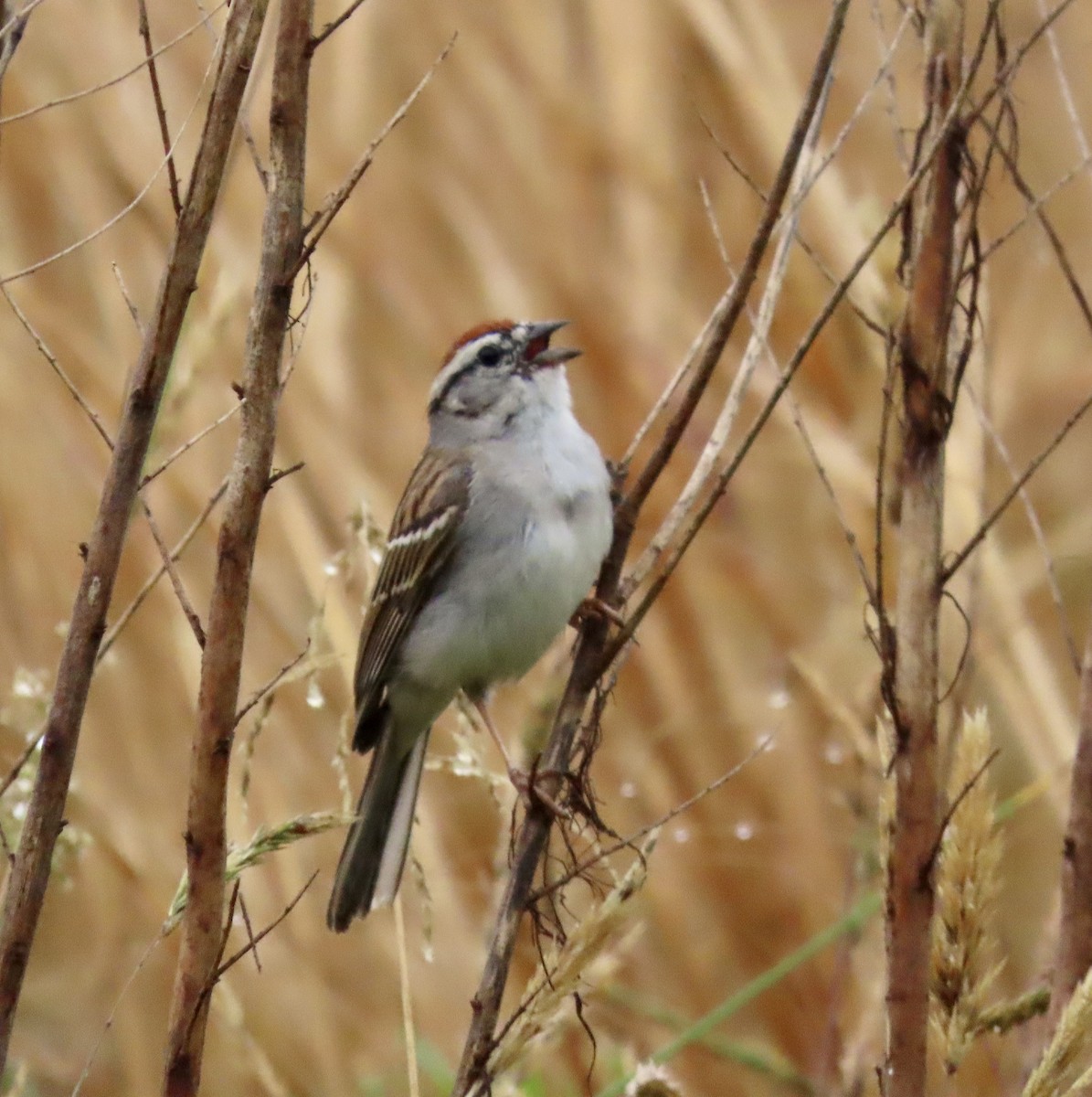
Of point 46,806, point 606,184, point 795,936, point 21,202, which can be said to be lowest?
point 795,936

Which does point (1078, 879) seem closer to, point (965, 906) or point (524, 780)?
point (965, 906)

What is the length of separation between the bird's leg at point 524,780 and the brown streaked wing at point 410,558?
145 millimetres

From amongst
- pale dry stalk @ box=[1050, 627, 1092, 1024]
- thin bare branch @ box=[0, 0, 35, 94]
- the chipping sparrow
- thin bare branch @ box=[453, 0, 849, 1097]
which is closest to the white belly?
the chipping sparrow

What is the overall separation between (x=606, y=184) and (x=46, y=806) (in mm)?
2583

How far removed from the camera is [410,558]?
2.11 meters

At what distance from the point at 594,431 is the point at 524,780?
1439 mm

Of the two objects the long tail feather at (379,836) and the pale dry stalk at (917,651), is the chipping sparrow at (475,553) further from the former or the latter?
the pale dry stalk at (917,651)

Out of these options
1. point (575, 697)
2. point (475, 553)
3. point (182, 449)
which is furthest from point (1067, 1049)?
point (475, 553)

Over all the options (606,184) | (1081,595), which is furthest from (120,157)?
(1081,595)

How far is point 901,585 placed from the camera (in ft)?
3.32

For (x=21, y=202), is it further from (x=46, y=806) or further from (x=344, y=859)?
(x=46, y=806)

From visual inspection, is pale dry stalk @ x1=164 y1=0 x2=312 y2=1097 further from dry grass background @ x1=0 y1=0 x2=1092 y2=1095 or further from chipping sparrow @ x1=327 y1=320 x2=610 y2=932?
dry grass background @ x1=0 y1=0 x2=1092 y2=1095

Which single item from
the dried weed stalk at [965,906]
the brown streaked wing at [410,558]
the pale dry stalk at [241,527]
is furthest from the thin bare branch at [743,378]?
the brown streaked wing at [410,558]

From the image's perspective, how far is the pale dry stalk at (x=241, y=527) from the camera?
2.67 ft
